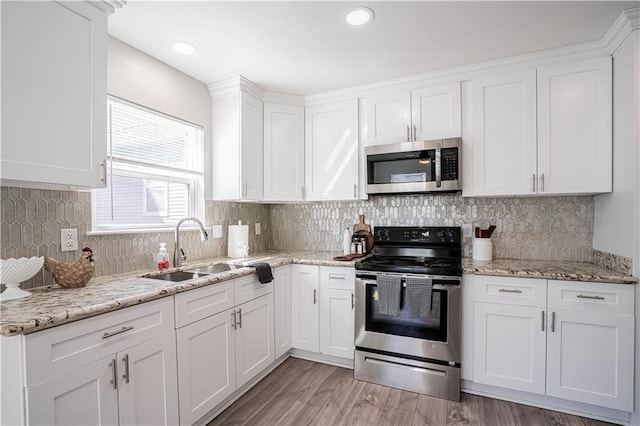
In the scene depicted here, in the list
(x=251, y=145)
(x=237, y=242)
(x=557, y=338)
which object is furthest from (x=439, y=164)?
(x=237, y=242)

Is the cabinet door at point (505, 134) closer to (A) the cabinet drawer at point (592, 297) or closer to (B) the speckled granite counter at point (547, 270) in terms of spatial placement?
(B) the speckled granite counter at point (547, 270)

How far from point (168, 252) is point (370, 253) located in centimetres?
177

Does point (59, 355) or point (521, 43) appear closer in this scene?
point (59, 355)

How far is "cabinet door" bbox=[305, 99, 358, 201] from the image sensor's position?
2.92 metres

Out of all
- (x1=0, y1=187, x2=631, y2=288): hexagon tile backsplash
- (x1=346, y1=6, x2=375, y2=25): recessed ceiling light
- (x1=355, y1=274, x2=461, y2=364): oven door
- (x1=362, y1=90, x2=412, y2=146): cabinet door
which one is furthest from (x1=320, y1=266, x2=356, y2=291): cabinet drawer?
(x1=346, y1=6, x2=375, y2=25): recessed ceiling light

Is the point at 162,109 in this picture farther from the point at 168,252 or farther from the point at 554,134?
the point at 554,134

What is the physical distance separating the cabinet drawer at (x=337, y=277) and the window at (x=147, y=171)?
1.21 meters

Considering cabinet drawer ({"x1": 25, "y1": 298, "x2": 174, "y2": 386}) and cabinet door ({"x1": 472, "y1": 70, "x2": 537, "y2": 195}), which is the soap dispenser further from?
cabinet door ({"x1": 472, "y1": 70, "x2": 537, "y2": 195})

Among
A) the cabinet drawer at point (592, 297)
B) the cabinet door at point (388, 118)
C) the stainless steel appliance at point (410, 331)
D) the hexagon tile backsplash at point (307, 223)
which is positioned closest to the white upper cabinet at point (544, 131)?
the hexagon tile backsplash at point (307, 223)

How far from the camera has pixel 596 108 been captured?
2.16 metres

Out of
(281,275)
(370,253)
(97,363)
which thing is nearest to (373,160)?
(370,253)

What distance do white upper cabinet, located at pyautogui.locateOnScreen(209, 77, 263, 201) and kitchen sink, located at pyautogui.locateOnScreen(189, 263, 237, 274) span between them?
60 centimetres

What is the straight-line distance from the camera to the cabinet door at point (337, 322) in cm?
260

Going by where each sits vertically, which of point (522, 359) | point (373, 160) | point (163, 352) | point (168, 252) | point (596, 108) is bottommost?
point (522, 359)
